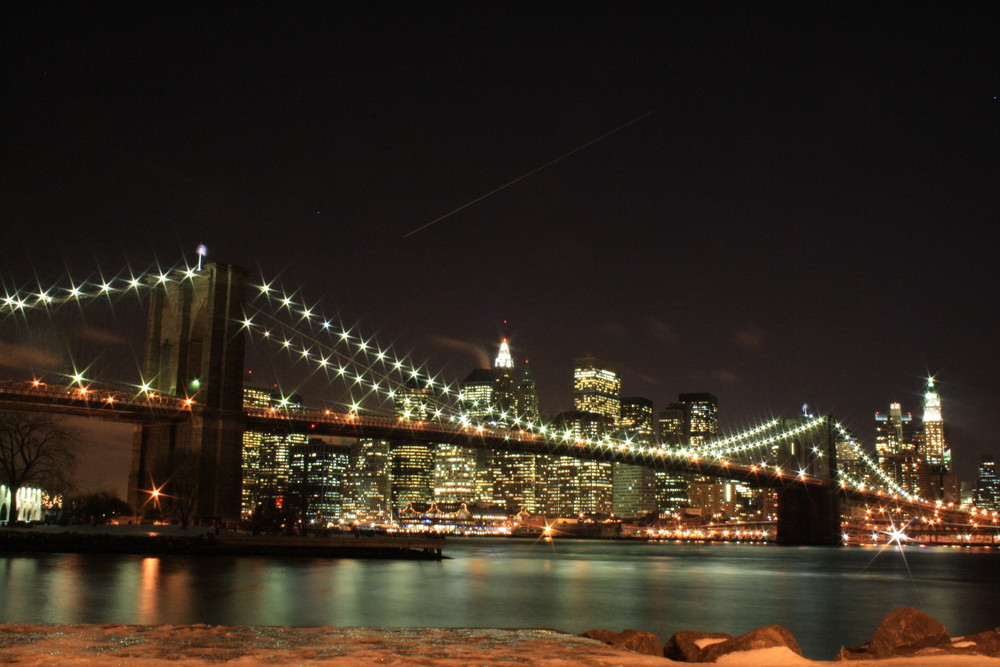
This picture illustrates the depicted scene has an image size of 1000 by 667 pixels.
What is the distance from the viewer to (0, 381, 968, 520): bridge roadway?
156 ft

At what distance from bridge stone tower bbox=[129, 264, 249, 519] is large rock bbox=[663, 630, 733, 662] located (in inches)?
1562

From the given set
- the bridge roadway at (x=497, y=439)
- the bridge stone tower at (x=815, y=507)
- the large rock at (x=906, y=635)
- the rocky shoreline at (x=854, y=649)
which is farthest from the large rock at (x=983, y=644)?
the bridge stone tower at (x=815, y=507)

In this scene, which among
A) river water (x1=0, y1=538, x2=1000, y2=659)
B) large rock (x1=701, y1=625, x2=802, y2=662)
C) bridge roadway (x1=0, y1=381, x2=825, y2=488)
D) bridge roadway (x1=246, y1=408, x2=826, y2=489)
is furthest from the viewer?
bridge roadway (x1=246, y1=408, x2=826, y2=489)

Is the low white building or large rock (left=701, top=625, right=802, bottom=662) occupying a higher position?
the low white building

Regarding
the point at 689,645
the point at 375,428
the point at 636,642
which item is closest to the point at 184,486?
the point at 375,428

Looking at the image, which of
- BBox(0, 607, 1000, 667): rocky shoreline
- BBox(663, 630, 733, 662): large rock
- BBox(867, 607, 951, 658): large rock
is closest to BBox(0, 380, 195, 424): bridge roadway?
BBox(0, 607, 1000, 667): rocky shoreline

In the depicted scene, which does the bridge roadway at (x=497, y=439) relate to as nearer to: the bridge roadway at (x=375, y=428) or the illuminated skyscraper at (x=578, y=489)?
the bridge roadway at (x=375, y=428)

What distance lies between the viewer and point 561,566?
47188 mm

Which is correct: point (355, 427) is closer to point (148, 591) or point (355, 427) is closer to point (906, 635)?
point (148, 591)

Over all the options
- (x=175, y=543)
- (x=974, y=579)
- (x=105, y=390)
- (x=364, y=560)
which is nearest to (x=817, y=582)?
(x=974, y=579)

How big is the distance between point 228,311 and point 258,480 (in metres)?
127

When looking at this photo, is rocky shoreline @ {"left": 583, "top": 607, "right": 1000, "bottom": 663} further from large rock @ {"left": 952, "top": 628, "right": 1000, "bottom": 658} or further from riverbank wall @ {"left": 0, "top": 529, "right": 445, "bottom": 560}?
riverbank wall @ {"left": 0, "top": 529, "right": 445, "bottom": 560}

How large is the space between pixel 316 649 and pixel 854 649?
6196 mm

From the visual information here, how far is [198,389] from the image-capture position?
1988 inches
